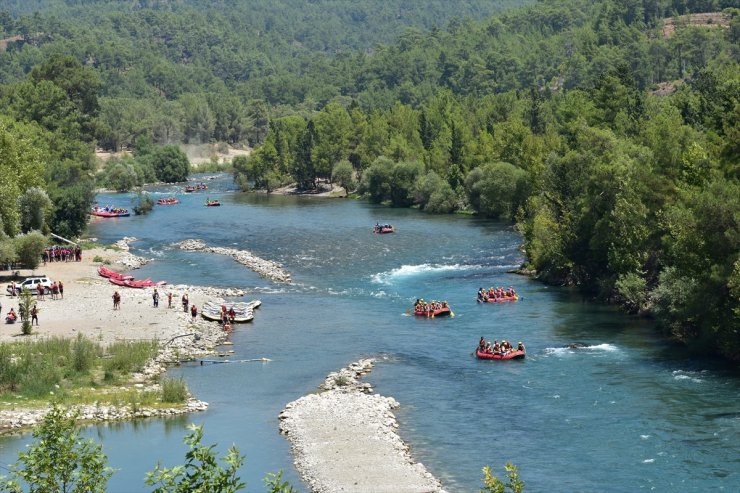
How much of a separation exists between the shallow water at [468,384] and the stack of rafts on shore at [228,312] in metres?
1.40

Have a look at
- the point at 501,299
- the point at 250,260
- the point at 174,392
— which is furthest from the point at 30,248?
the point at 174,392

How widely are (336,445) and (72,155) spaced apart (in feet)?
424

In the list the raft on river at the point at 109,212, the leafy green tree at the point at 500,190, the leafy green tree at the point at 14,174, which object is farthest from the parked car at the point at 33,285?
the leafy green tree at the point at 500,190

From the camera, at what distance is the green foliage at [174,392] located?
218 feet

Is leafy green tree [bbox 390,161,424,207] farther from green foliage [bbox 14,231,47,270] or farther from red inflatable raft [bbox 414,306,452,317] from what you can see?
red inflatable raft [bbox 414,306,452,317]

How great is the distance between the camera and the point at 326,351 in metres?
79.9

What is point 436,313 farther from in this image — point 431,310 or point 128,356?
point 128,356

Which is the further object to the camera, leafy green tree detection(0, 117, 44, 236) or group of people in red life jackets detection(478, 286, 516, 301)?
leafy green tree detection(0, 117, 44, 236)

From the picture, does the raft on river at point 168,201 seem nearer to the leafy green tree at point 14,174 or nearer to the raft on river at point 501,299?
the leafy green tree at point 14,174

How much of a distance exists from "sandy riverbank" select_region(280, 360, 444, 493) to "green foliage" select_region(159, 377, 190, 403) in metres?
6.75

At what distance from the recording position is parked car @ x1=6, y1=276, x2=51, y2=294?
9690 cm

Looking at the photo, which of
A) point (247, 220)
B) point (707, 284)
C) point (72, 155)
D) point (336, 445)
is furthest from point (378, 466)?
point (72, 155)

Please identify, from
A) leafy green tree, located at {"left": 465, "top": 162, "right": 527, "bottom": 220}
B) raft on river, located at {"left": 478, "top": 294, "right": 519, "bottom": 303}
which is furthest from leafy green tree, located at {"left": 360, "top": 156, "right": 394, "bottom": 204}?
raft on river, located at {"left": 478, "top": 294, "right": 519, "bottom": 303}

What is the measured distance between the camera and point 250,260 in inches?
4877
